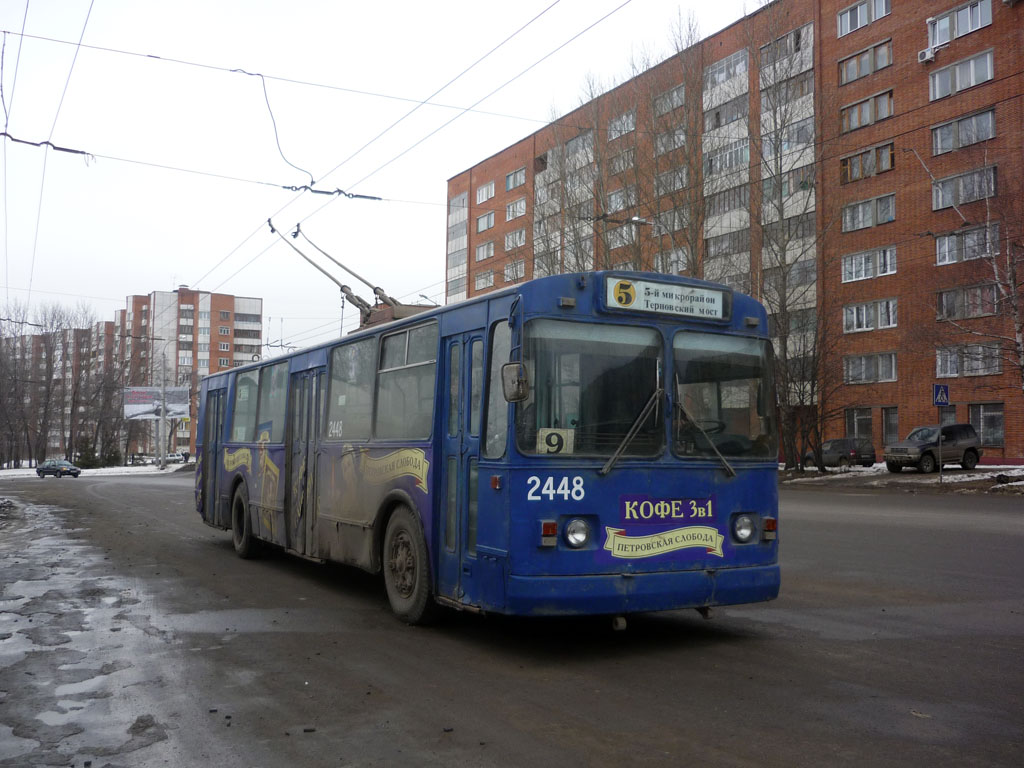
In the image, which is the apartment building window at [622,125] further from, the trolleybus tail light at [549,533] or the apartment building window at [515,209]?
the trolleybus tail light at [549,533]

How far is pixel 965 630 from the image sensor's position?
775 cm

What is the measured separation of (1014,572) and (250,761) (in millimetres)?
9905

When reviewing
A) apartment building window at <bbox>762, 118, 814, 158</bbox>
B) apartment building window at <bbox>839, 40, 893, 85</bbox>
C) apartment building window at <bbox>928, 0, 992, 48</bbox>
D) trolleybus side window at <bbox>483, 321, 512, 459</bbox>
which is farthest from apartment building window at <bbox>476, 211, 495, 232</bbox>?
trolleybus side window at <bbox>483, 321, 512, 459</bbox>

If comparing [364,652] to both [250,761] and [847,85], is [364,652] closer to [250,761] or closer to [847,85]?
[250,761]

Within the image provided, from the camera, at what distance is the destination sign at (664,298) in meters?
7.19

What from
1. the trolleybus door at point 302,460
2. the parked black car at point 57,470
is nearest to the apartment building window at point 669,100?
the trolleybus door at point 302,460

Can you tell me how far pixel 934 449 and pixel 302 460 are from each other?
30.6 meters

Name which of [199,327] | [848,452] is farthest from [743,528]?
[199,327]

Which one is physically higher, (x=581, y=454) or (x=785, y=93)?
(x=785, y=93)

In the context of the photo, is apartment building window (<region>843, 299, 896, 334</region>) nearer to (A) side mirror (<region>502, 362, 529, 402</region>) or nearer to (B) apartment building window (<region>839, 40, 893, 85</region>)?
(B) apartment building window (<region>839, 40, 893, 85</region>)

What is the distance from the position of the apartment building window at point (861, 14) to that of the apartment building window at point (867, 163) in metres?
6.17

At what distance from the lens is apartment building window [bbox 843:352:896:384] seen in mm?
44594

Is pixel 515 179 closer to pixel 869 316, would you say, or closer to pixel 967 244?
pixel 869 316

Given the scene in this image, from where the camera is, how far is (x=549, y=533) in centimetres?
663
